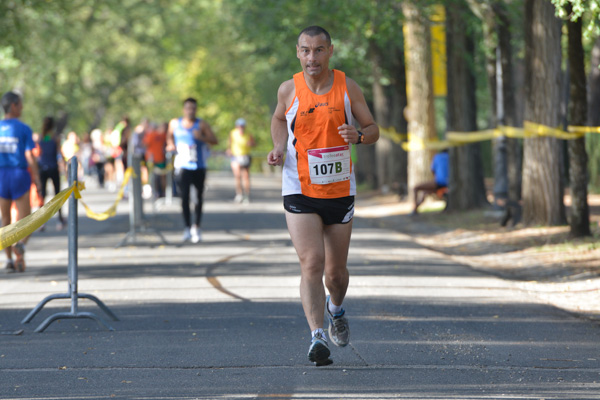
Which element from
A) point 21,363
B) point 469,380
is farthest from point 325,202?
point 21,363

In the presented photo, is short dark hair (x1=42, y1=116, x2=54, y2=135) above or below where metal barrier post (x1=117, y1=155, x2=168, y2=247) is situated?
above

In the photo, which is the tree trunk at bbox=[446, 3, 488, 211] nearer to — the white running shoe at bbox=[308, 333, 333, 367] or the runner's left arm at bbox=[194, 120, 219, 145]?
the runner's left arm at bbox=[194, 120, 219, 145]

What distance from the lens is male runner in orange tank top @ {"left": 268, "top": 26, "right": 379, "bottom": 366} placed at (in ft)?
21.2

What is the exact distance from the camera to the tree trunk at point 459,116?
19.8 metres

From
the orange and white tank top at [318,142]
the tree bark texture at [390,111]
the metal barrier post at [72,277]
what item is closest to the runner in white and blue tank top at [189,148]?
the metal barrier post at [72,277]

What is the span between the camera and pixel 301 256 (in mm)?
6602

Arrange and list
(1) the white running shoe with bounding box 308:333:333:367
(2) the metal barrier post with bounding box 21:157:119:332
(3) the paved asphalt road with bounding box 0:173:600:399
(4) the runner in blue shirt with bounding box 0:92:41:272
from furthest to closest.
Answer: (4) the runner in blue shirt with bounding box 0:92:41:272 < (2) the metal barrier post with bounding box 21:157:119:332 < (1) the white running shoe with bounding box 308:333:333:367 < (3) the paved asphalt road with bounding box 0:173:600:399

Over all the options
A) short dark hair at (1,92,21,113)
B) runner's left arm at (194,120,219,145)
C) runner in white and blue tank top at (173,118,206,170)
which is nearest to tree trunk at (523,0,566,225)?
runner's left arm at (194,120,219,145)

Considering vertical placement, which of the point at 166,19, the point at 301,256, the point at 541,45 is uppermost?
the point at 166,19

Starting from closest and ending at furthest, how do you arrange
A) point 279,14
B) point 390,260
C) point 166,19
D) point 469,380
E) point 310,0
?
point 469,380
point 390,260
point 310,0
point 279,14
point 166,19

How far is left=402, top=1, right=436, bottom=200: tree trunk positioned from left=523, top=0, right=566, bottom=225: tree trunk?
6988 mm

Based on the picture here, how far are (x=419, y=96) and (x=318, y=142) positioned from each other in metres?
16.5

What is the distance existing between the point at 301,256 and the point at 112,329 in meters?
2.29

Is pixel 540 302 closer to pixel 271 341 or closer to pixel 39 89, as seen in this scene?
pixel 271 341
